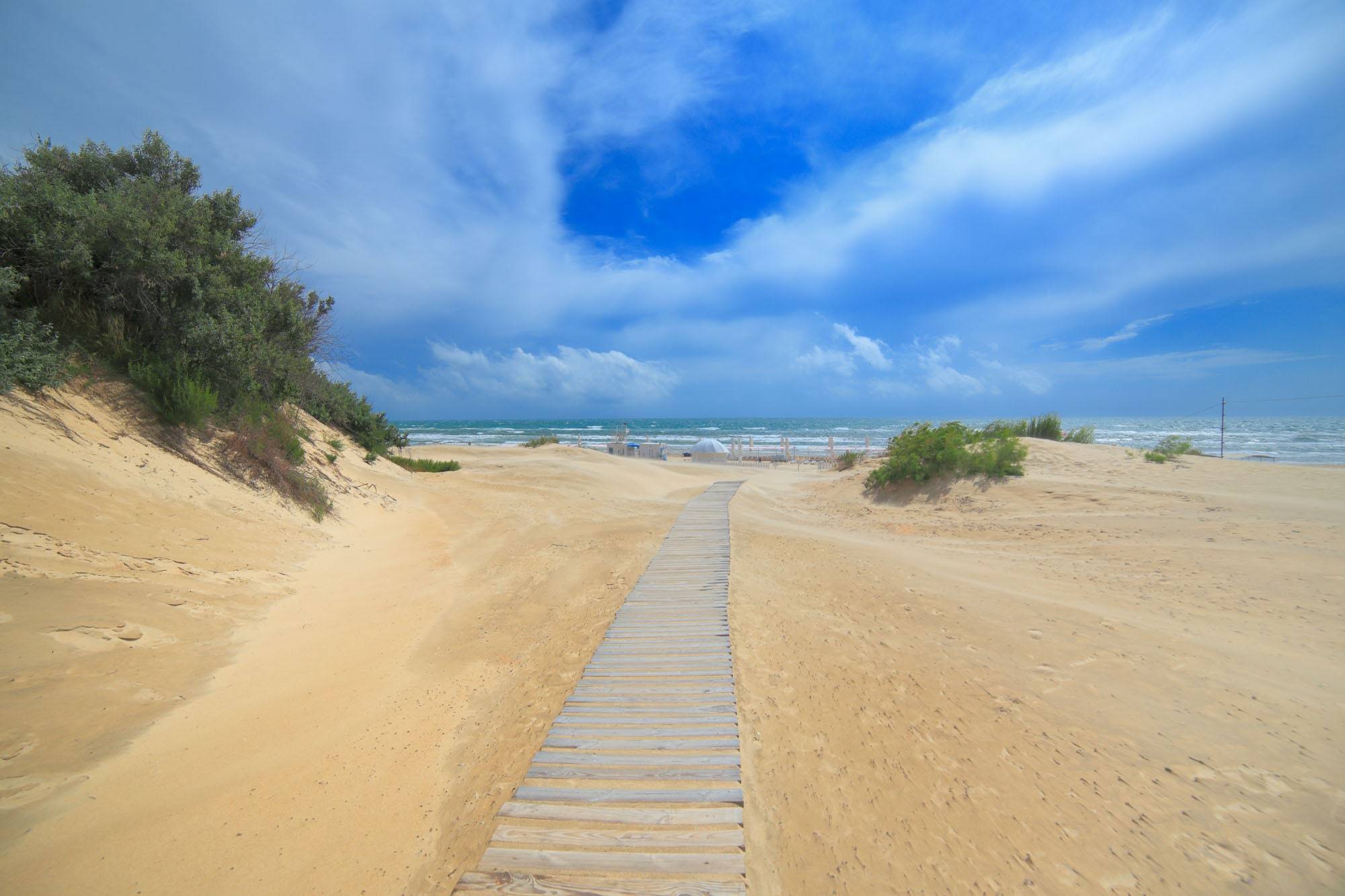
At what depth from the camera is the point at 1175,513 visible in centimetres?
1051

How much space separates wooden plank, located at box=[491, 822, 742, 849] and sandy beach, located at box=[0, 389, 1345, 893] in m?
0.24

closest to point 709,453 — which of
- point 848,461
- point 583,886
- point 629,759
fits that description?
point 848,461

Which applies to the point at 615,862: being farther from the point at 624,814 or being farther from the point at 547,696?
the point at 547,696

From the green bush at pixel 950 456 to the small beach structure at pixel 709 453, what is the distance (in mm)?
16177

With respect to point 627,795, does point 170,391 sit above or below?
above

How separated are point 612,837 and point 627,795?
311 millimetres

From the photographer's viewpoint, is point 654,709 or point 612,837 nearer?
point 612,837

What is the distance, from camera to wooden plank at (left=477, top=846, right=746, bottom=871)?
274cm

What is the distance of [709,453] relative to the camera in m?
32.7

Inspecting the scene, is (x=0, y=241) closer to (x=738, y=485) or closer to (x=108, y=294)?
(x=108, y=294)

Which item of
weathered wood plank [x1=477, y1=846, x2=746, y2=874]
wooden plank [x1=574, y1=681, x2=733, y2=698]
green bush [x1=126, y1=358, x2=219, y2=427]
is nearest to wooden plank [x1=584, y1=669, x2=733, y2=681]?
wooden plank [x1=574, y1=681, x2=733, y2=698]

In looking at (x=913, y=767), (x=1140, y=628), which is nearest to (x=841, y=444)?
(x=1140, y=628)

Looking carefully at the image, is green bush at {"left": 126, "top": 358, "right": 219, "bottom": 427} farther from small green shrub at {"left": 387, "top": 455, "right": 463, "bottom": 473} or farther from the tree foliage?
small green shrub at {"left": 387, "top": 455, "right": 463, "bottom": 473}

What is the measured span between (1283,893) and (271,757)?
20.5ft
